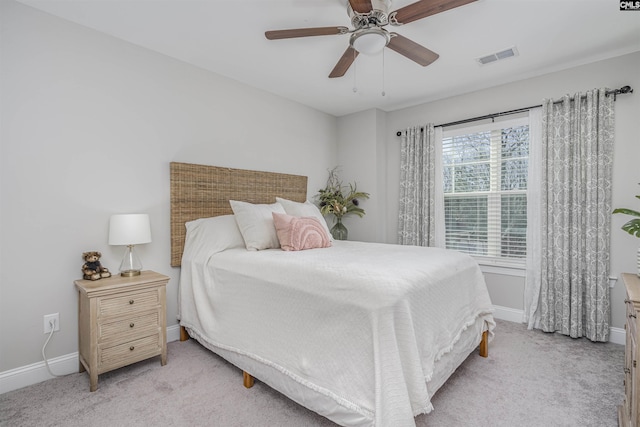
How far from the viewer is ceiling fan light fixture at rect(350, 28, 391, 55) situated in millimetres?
1895

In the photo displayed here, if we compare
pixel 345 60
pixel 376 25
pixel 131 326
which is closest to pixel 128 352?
pixel 131 326

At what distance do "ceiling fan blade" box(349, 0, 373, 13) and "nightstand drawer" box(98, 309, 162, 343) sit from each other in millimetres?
2422

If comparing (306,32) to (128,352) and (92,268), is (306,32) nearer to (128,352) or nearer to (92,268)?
(92,268)

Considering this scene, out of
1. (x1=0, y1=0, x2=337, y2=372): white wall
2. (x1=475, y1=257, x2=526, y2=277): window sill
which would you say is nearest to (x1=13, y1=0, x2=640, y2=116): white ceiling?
(x1=0, y1=0, x2=337, y2=372): white wall

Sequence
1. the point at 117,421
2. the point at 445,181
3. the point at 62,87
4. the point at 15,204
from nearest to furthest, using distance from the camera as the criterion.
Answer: the point at 117,421, the point at 15,204, the point at 62,87, the point at 445,181

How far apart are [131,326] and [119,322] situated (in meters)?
0.09

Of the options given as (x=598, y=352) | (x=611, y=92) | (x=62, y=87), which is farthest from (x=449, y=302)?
(x=62, y=87)

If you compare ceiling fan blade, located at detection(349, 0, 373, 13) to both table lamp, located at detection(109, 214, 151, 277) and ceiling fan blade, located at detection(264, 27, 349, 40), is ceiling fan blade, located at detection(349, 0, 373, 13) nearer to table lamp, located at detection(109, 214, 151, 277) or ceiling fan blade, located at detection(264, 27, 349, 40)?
ceiling fan blade, located at detection(264, 27, 349, 40)

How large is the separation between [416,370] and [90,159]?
264 cm

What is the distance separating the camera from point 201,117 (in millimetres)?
3047

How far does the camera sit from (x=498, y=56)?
9.26ft

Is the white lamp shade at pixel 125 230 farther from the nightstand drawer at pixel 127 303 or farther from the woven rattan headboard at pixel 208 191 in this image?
the woven rattan headboard at pixel 208 191

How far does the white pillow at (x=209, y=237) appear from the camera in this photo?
2.63 m

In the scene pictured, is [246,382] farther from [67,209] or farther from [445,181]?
[445,181]
